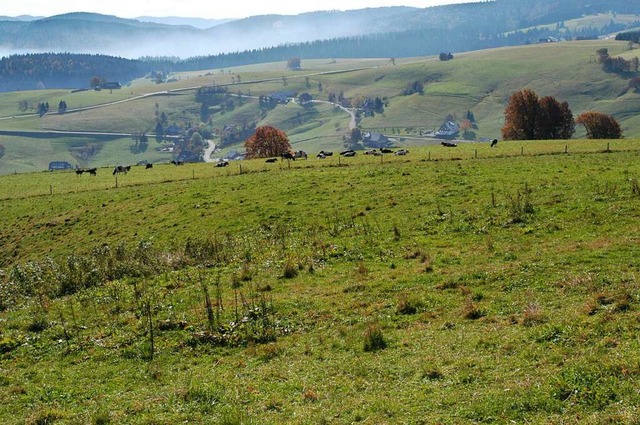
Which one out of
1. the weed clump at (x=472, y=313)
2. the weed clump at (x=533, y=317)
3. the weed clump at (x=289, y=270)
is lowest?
the weed clump at (x=289, y=270)

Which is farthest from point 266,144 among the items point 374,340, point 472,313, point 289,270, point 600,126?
point 374,340

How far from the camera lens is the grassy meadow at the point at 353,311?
1400 centimetres

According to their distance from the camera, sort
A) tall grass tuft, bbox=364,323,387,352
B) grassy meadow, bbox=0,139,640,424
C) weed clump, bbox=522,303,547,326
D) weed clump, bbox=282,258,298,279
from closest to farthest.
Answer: grassy meadow, bbox=0,139,640,424 < weed clump, bbox=522,303,547,326 < tall grass tuft, bbox=364,323,387,352 < weed clump, bbox=282,258,298,279

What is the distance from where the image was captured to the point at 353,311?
68.1 ft

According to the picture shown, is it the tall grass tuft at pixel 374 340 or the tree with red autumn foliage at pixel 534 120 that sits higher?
the tree with red autumn foliage at pixel 534 120

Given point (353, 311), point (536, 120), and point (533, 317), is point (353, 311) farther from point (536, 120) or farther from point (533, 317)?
point (536, 120)

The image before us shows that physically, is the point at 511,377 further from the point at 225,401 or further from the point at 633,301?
the point at 225,401

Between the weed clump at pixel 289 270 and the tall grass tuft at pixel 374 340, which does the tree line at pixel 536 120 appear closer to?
the weed clump at pixel 289 270

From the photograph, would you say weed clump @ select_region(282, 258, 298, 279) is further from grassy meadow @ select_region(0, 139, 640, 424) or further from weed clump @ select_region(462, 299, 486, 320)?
weed clump @ select_region(462, 299, 486, 320)

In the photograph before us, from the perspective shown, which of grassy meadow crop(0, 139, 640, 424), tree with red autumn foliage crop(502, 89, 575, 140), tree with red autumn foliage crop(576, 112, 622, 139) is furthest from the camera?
tree with red autumn foliage crop(576, 112, 622, 139)

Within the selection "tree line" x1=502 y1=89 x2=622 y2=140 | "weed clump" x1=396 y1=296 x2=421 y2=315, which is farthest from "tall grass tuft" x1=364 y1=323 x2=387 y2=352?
"tree line" x1=502 y1=89 x2=622 y2=140

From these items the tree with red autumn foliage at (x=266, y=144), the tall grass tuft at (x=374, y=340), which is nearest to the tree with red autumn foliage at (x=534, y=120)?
the tree with red autumn foliage at (x=266, y=144)

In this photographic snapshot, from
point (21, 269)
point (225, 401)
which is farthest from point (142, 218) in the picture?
point (225, 401)

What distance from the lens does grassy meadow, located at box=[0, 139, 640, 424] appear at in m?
14.0
